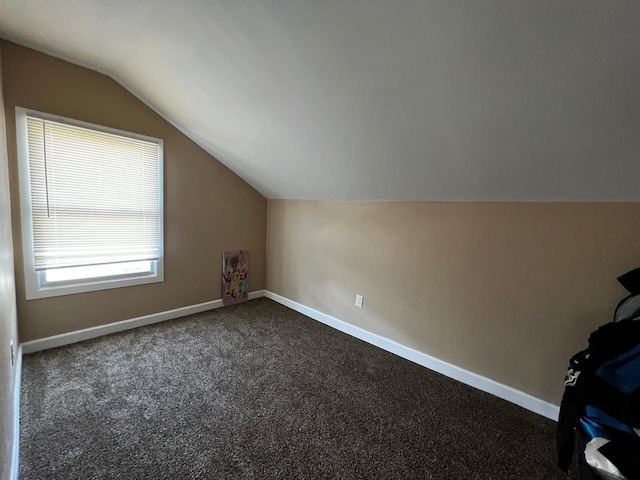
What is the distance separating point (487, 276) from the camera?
198cm

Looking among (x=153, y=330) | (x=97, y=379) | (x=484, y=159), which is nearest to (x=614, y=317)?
(x=484, y=159)

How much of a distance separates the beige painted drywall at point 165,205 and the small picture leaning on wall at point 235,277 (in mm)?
86

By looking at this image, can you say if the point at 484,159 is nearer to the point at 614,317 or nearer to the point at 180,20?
the point at 614,317

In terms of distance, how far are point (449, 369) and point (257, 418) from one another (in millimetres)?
1547

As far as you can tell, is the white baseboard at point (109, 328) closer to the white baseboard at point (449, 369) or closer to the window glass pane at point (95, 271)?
the window glass pane at point (95, 271)

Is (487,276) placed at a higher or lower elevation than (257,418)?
higher

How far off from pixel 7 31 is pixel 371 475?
11.7 ft

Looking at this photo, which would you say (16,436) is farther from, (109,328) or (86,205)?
(86,205)

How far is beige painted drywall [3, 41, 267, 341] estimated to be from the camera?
206cm

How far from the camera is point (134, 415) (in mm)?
1615

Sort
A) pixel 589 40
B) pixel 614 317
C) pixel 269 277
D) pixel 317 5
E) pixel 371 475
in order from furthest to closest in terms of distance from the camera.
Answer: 1. pixel 269 277
2. pixel 614 317
3. pixel 371 475
4. pixel 317 5
5. pixel 589 40

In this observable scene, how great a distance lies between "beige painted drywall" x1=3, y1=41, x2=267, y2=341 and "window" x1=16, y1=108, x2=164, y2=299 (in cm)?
7

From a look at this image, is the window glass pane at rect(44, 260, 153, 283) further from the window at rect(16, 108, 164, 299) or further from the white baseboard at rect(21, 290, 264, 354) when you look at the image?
the white baseboard at rect(21, 290, 264, 354)

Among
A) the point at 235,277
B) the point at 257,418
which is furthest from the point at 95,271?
the point at 257,418
